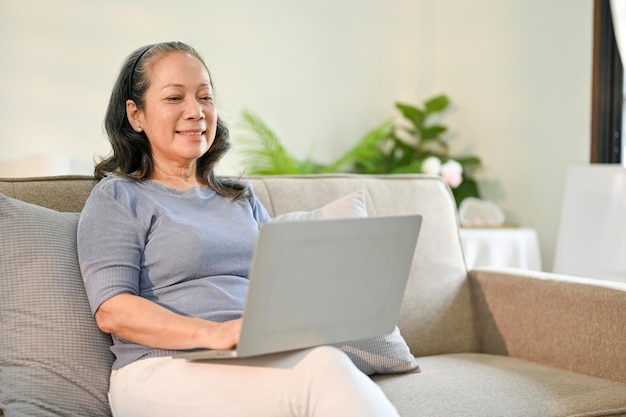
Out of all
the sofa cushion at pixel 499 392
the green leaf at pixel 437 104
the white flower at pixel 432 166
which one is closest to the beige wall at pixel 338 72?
the green leaf at pixel 437 104

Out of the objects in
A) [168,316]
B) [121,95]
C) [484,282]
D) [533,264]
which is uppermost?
[121,95]

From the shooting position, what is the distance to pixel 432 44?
5203 mm

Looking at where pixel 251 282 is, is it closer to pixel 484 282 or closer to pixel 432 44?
pixel 484 282

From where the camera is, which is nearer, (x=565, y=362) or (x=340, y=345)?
(x=340, y=345)

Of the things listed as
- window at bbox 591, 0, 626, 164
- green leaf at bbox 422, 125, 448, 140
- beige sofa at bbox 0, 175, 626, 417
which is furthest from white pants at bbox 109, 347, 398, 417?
green leaf at bbox 422, 125, 448, 140

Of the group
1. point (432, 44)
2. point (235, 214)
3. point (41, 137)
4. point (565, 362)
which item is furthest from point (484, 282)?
point (432, 44)

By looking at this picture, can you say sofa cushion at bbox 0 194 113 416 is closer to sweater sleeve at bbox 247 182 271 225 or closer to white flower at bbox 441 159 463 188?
sweater sleeve at bbox 247 182 271 225

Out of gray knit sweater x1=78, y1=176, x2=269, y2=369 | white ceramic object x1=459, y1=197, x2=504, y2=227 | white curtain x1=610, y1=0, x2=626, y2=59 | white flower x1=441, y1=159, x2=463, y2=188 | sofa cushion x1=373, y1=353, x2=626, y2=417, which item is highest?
white curtain x1=610, y1=0, x2=626, y2=59

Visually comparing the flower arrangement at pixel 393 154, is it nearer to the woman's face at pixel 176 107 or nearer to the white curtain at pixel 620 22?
the white curtain at pixel 620 22

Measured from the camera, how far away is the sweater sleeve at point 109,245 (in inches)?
66.8

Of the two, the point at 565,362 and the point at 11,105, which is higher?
the point at 11,105

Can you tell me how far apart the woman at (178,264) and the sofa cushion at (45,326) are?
0.06 m

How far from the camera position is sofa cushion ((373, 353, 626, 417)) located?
1.83 meters

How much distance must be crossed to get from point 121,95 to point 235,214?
387 millimetres
